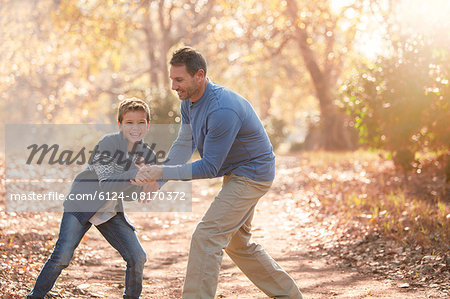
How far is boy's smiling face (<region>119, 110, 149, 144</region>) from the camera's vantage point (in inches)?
180

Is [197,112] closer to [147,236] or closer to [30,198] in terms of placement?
[147,236]

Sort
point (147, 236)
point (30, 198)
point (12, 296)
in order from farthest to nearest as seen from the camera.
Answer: point (30, 198)
point (147, 236)
point (12, 296)

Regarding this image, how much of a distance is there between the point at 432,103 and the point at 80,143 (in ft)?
32.0

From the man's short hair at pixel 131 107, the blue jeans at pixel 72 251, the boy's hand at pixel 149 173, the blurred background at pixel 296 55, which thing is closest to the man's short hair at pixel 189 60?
the man's short hair at pixel 131 107

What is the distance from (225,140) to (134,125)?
938 mm

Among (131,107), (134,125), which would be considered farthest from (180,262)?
(131,107)

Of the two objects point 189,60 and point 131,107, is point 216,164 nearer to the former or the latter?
point 189,60

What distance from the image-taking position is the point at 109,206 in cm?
459

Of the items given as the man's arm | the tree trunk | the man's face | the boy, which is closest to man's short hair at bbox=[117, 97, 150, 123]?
the boy

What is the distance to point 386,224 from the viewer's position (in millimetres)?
7793

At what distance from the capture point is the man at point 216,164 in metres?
4.07

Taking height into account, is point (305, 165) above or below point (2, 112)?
below

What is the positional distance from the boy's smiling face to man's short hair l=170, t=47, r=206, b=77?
648mm

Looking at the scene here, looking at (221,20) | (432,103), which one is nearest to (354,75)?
(432,103)
